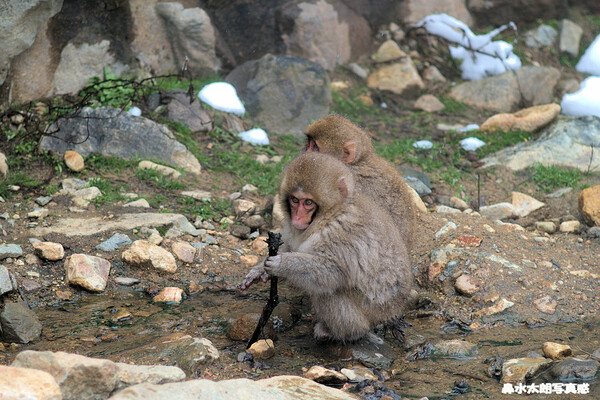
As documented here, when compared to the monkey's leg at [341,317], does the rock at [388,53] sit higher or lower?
higher

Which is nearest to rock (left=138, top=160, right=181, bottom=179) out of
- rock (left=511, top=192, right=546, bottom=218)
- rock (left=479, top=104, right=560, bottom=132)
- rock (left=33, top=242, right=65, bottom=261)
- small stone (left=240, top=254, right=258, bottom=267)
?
small stone (left=240, top=254, right=258, bottom=267)

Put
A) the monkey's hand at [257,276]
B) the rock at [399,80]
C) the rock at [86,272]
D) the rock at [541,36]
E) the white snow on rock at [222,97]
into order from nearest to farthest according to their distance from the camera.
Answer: the monkey's hand at [257,276] < the rock at [86,272] < the white snow on rock at [222,97] < the rock at [399,80] < the rock at [541,36]

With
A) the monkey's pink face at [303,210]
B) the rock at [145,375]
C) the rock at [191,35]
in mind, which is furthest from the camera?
the rock at [191,35]

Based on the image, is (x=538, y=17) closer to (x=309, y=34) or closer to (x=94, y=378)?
(x=309, y=34)

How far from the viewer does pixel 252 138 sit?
737 cm

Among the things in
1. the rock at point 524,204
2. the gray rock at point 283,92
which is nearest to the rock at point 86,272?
the gray rock at point 283,92

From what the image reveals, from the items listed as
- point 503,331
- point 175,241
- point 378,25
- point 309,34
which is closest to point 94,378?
point 175,241

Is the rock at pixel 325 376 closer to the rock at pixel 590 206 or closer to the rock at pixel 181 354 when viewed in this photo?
the rock at pixel 181 354

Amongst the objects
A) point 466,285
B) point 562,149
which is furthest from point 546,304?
point 562,149

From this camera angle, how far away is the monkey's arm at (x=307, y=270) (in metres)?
3.64

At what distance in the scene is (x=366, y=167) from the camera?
4980 mm

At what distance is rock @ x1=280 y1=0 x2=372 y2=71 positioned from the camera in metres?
8.76

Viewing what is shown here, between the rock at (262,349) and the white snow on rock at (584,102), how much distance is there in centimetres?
645

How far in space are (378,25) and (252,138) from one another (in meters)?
3.80
